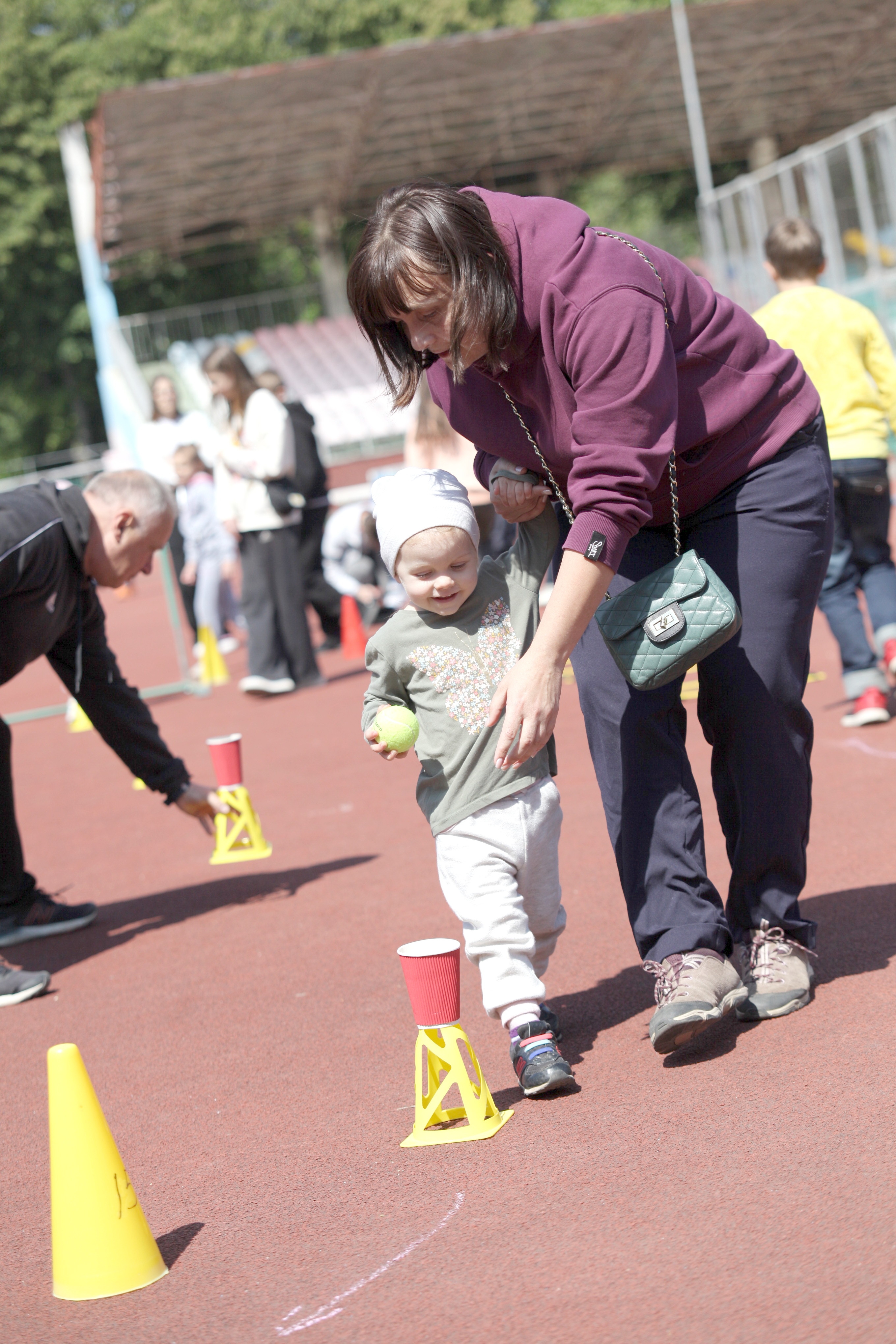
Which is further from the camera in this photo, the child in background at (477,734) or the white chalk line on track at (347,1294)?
the child in background at (477,734)

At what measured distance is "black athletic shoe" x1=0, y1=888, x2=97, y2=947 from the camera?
5.43 metres

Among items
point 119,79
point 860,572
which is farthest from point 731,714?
point 119,79

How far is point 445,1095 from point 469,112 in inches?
1337

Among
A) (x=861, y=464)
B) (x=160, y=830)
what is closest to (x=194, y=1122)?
(x=160, y=830)

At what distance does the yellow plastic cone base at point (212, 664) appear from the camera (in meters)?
12.1

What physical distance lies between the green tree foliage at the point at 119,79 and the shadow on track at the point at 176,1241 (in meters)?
44.9

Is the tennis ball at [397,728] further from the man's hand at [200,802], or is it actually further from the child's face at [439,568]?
the man's hand at [200,802]

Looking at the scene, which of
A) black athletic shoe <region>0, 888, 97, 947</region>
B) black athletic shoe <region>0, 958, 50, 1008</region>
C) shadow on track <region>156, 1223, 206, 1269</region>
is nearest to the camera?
shadow on track <region>156, 1223, 206, 1269</region>

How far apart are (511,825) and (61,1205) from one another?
4.21ft

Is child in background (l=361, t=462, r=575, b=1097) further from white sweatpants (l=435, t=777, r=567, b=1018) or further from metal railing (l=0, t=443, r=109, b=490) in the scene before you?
metal railing (l=0, t=443, r=109, b=490)

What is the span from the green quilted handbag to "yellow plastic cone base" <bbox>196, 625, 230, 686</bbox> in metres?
9.17

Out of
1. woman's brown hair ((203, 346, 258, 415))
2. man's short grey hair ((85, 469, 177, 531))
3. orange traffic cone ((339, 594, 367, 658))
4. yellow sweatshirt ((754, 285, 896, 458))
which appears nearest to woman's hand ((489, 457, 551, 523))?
man's short grey hair ((85, 469, 177, 531))

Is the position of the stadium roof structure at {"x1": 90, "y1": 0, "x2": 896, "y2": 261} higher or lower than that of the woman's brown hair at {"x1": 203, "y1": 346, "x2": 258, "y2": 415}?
higher

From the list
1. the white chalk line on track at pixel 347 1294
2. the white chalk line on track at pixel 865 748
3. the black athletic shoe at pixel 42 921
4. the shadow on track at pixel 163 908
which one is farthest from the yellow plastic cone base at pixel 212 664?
the white chalk line on track at pixel 347 1294
